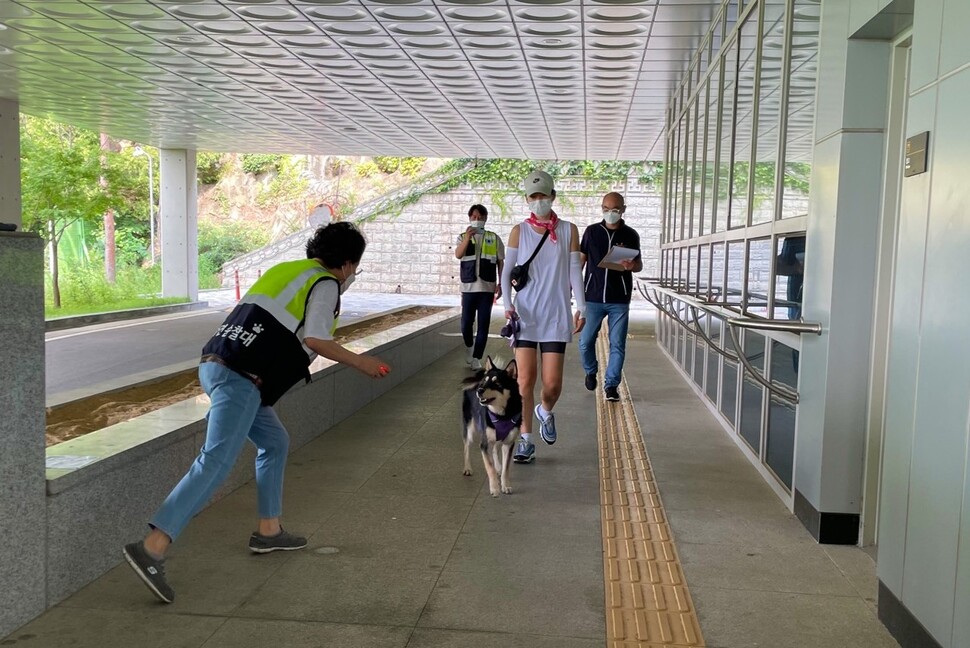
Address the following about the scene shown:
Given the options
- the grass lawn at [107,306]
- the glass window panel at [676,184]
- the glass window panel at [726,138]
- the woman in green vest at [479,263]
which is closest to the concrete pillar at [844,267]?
the glass window panel at [726,138]

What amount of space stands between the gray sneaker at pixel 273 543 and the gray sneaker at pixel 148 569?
68 cm

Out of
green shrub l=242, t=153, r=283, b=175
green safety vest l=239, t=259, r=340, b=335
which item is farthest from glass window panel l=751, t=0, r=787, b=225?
green shrub l=242, t=153, r=283, b=175

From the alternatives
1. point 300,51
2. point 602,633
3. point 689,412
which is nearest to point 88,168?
point 300,51

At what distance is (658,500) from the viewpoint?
5.57 metres

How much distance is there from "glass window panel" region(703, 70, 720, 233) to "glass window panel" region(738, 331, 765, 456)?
2.29 metres

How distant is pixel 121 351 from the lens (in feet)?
43.9

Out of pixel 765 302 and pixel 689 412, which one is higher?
pixel 765 302

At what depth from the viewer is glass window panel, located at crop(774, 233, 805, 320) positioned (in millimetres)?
5301

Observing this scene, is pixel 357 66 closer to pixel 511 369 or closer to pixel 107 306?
pixel 511 369

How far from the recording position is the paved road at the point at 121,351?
26.7 feet

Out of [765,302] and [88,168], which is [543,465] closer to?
[765,302]

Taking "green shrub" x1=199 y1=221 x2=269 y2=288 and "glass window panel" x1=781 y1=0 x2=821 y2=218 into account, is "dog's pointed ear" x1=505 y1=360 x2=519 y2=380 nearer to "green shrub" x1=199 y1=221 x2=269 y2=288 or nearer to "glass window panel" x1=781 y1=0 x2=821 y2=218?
"glass window panel" x1=781 y1=0 x2=821 y2=218

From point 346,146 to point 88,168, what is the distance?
20.2 ft

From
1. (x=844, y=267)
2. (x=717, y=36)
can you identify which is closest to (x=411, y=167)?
(x=717, y=36)
